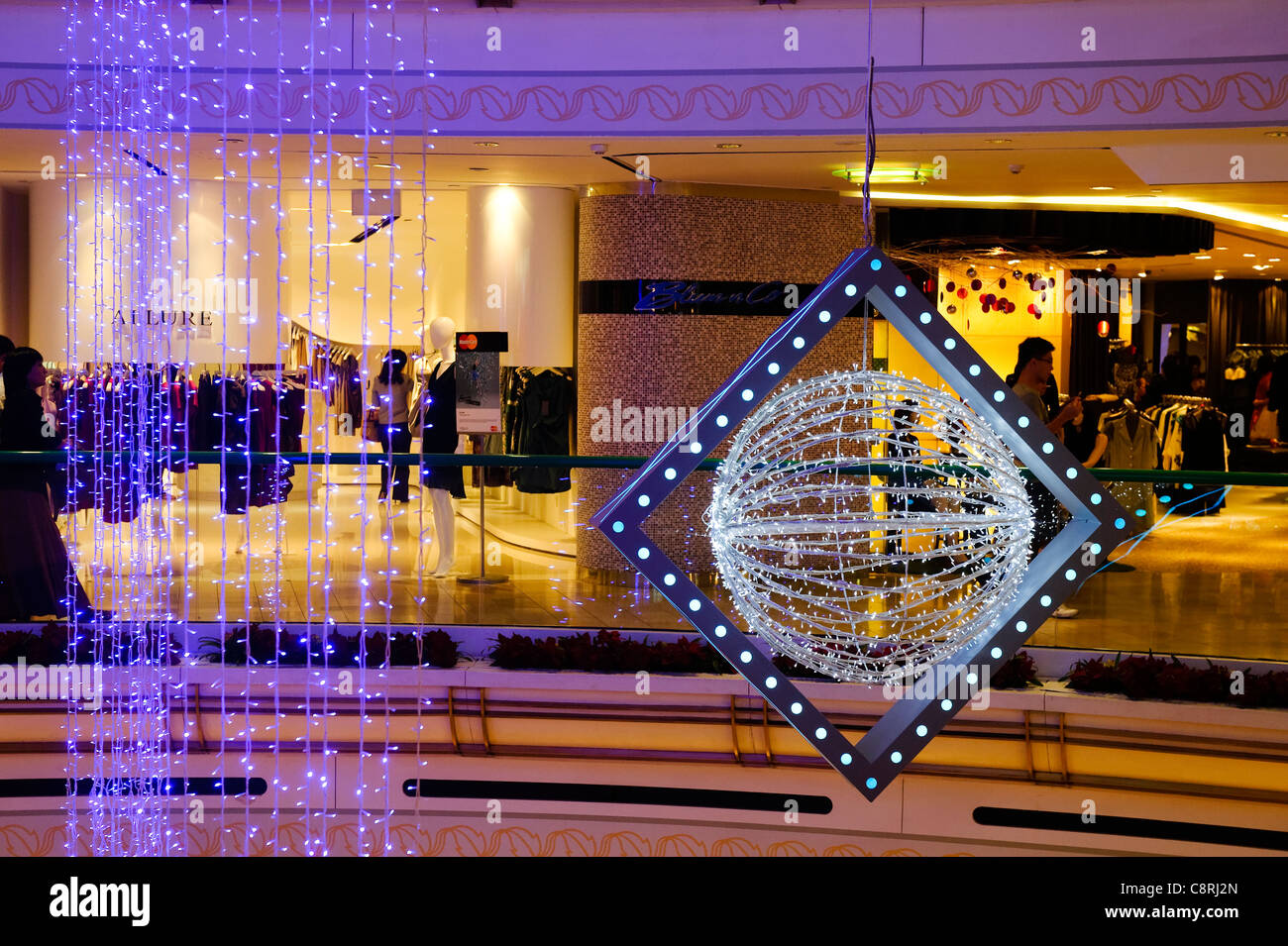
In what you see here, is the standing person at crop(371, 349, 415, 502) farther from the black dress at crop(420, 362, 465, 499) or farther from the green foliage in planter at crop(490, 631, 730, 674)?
the green foliage in planter at crop(490, 631, 730, 674)

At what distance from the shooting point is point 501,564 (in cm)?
635

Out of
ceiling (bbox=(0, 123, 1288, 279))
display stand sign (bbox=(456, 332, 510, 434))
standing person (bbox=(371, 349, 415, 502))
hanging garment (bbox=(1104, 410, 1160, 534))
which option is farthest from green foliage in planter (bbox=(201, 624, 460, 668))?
hanging garment (bbox=(1104, 410, 1160, 534))

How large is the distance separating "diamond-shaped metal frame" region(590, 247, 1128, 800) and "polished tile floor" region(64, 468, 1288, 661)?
342cm

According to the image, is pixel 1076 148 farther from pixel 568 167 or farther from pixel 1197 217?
pixel 1197 217

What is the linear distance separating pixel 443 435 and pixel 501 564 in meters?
1.67

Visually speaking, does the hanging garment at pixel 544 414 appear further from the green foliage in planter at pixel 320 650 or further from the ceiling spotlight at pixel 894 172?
the green foliage in planter at pixel 320 650

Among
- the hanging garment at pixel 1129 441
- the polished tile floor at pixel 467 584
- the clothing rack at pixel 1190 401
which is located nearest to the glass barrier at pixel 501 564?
the polished tile floor at pixel 467 584

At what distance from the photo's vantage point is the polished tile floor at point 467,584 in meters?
5.52

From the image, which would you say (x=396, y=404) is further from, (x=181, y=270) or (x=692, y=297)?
(x=692, y=297)

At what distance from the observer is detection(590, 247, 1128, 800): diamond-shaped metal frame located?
217 cm

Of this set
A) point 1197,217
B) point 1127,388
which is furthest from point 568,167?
point 1127,388

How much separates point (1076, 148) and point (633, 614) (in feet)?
12.7

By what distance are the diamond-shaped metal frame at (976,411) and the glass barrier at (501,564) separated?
3.14 meters

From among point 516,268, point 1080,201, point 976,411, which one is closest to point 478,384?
point 516,268
